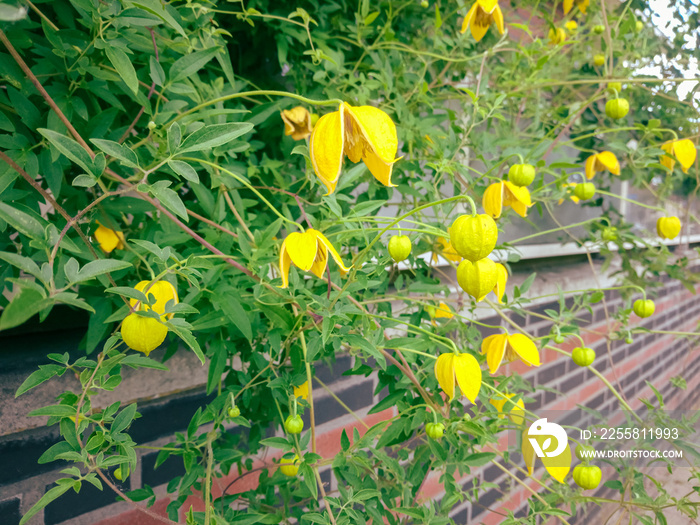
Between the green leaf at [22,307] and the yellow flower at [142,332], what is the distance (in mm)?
156

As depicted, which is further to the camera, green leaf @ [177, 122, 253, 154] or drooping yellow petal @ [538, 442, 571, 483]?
drooping yellow petal @ [538, 442, 571, 483]

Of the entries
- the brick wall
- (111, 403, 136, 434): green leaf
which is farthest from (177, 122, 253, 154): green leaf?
the brick wall

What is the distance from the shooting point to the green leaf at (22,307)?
24 centimetres

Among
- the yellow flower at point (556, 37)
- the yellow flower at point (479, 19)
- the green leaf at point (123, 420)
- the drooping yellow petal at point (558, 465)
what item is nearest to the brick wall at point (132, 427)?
the drooping yellow petal at point (558, 465)

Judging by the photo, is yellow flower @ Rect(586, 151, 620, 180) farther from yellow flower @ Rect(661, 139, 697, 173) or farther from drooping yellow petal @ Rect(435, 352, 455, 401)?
drooping yellow petal @ Rect(435, 352, 455, 401)

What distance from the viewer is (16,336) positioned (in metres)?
0.62

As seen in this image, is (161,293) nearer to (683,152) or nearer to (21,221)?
(21,221)

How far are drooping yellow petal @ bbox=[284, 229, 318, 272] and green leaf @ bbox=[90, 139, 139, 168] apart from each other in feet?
0.52

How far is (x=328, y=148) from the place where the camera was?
398mm

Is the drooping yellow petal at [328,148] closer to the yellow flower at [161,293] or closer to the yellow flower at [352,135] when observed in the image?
the yellow flower at [352,135]

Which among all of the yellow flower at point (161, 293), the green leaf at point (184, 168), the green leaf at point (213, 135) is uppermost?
the green leaf at point (213, 135)

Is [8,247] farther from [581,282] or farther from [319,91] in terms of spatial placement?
[581,282]

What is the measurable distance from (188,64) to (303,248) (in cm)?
23

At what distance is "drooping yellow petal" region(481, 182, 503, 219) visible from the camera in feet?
2.31
